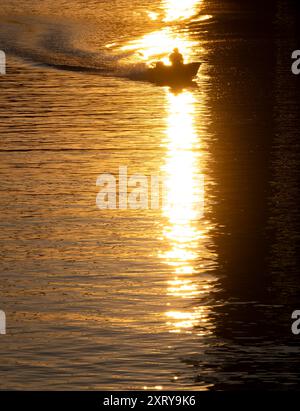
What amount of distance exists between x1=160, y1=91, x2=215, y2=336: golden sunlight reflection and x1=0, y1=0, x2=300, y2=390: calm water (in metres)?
0.08

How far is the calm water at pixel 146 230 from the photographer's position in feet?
91.9

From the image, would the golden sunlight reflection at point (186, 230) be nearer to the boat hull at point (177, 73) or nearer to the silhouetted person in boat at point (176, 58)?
the boat hull at point (177, 73)

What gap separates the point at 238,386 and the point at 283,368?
1361 mm

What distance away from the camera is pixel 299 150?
5275 cm

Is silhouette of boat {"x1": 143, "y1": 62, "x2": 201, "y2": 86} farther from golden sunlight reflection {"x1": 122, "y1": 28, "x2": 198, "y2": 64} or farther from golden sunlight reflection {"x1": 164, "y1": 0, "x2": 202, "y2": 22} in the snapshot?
golden sunlight reflection {"x1": 164, "y1": 0, "x2": 202, "y2": 22}

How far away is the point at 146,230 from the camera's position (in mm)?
39188

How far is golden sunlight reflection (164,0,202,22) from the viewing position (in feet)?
358

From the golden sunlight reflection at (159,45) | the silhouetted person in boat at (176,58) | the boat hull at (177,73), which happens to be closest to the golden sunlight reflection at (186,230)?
the boat hull at (177,73)

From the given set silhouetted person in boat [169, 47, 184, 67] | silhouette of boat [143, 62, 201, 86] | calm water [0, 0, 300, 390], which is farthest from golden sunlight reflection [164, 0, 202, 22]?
silhouetted person in boat [169, 47, 184, 67]

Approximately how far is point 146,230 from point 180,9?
78.0 m

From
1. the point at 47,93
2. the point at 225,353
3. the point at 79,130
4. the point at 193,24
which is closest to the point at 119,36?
the point at 193,24

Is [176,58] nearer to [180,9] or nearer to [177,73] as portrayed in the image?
[177,73]

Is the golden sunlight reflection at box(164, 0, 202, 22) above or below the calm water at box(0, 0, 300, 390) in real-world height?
above
